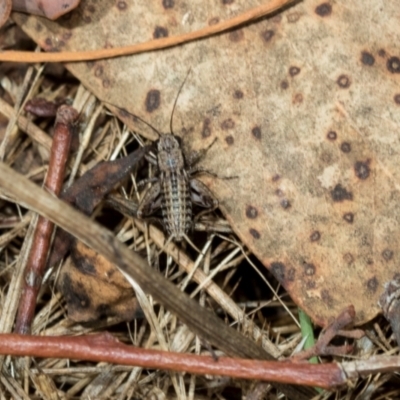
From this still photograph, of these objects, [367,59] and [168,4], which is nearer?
[367,59]

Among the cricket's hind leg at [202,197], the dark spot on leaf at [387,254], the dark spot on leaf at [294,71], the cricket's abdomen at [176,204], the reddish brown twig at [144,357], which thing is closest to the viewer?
the reddish brown twig at [144,357]

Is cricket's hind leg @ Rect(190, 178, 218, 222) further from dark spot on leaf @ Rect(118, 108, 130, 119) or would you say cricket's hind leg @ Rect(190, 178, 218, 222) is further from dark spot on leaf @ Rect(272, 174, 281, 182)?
dark spot on leaf @ Rect(118, 108, 130, 119)

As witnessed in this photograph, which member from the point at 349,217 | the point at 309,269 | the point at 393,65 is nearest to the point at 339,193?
the point at 349,217

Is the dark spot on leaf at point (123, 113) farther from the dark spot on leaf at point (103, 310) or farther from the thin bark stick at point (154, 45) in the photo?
the dark spot on leaf at point (103, 310)

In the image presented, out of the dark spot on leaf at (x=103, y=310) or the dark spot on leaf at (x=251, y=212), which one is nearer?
the dark spot on leaf at (x=251, y=212)

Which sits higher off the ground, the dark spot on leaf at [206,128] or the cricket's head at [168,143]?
the dark spot on leaf at [206,128]

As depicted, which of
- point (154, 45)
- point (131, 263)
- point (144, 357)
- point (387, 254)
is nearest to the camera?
point (131, 263)

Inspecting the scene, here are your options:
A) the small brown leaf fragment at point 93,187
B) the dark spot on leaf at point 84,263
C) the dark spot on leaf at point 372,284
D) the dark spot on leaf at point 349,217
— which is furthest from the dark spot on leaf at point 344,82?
the dark spot on leaf at point 84,263

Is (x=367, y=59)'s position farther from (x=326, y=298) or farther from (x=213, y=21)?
(x=326, y=298)
